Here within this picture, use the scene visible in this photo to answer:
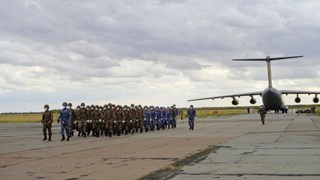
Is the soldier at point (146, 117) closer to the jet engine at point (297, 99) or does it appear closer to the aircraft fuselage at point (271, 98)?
the aircraft fuselage at point (271, 98)

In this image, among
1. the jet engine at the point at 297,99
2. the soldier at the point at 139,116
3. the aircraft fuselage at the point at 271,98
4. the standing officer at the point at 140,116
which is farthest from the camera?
the jet engine at the point at 297,99

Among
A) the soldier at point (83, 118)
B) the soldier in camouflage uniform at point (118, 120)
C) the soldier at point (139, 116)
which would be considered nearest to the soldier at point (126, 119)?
the soldier in camouflage uniform at point (118, 120)

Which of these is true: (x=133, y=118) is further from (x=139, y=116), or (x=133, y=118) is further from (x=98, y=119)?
(x=98, y=119)

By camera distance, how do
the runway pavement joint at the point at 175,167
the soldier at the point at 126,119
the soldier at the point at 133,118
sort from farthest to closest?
the soldier at the point at 133,118
the soldier at the point at 126,119
the runway pavement joint at the point at 175,167

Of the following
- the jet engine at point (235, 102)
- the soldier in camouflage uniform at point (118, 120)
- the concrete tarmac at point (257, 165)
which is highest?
the jet engine at point (235, 102)

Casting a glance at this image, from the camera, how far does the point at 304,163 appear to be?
1139 cm

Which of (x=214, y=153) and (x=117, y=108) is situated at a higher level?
(x=117, y=108)

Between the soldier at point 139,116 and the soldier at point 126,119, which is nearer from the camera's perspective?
the soldier at point 126,119

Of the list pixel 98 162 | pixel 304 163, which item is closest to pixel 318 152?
pixel 304 163

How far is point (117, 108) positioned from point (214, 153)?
39.9 feet

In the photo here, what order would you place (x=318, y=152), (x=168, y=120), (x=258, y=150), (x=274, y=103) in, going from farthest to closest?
(x=274, y=103)
(x=168, y=120)
(x=258, y=150)
(x=318, y=152)

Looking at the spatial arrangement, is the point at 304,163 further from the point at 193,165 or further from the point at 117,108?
the point at 117,108

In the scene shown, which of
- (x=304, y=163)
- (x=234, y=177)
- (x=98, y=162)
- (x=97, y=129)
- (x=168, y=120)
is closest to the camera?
(x=234, y=177)

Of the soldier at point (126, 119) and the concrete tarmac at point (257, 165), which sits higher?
the soldier at point (126, 119)
